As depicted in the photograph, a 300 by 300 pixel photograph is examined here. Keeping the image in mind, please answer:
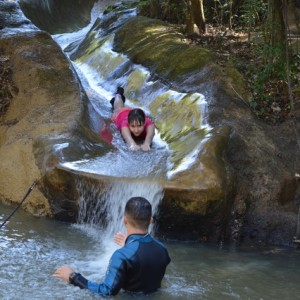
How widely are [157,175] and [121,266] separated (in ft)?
8.79

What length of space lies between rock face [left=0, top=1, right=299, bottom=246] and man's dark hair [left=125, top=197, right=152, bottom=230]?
2.07 m

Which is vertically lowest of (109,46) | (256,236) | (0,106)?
(256,236)

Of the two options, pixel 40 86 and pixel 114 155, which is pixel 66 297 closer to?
pixel 114 155

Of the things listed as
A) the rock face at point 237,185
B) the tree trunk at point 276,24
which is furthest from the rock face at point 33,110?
the tree trunk at point 276,24

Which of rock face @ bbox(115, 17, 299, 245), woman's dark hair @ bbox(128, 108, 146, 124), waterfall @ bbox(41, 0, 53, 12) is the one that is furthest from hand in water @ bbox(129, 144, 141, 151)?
waterfall @ bbox(41, 0, 53, 12)

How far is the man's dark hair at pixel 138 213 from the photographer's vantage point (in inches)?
174

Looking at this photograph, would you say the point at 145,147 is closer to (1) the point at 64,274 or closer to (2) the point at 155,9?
(1) the point at 64,274

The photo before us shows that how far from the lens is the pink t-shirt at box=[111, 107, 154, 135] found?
9009 millimetres

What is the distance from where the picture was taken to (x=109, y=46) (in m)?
14.2

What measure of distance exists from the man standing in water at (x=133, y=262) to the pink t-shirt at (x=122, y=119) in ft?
14.9

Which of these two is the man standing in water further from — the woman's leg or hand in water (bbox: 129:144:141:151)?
the woman's leg

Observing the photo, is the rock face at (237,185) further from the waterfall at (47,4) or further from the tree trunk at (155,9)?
the waterfall at (47,4)

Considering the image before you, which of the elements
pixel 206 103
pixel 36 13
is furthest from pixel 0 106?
pixel 36 13

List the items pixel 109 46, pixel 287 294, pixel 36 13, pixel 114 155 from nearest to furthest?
pixel 287 294, pixel 114 155, pixel 109 46, pixel 36 13
